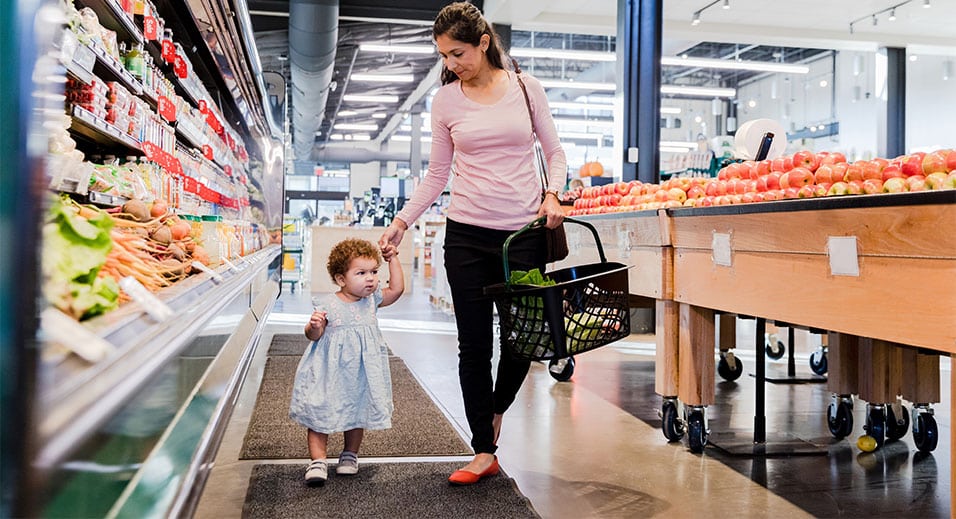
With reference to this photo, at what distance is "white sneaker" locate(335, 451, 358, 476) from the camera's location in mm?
2843

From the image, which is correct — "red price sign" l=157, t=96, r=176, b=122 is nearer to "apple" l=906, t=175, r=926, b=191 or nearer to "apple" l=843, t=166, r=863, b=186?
"apple" l=843, t=166, r=863, b=186

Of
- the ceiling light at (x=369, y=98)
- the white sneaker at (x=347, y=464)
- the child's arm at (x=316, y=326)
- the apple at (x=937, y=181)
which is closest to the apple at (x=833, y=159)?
the apple at (x=937, y=181)

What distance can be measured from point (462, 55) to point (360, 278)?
0.82 meters

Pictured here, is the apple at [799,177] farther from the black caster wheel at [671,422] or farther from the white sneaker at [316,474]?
the white sneaker at [316,474]

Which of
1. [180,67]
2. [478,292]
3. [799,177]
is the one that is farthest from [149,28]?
[799,177]

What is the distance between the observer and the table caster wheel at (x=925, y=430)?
10.9 feet

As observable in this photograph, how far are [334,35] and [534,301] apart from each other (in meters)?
8.57

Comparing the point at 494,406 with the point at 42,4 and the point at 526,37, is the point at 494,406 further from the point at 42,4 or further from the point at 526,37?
the point at 526,37

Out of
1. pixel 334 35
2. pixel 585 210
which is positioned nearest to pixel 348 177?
pixel 334 35

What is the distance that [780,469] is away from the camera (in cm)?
310

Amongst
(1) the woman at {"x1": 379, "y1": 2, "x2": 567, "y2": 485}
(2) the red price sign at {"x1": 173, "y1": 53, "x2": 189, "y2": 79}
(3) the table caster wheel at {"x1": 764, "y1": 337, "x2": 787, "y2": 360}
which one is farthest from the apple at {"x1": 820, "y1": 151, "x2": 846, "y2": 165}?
(3) the table caster wheel at {"x1": 764, "y1": 337, "x2": 787, "y2": 360}

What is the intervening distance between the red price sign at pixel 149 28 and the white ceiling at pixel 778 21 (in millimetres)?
6768

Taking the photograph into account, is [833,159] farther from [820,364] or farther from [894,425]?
[820,364]

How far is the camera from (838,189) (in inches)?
106
